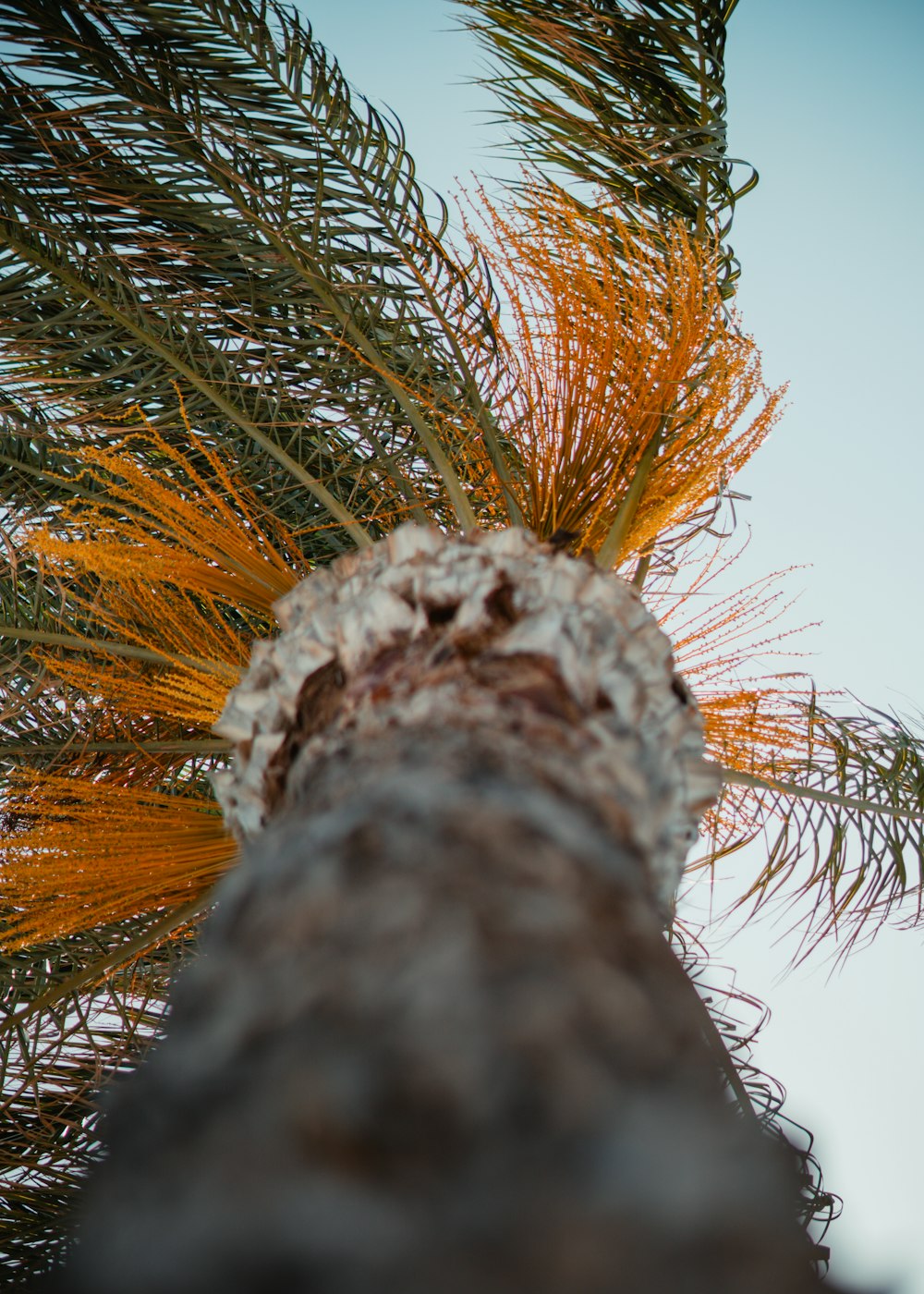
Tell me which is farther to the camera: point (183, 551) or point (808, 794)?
point (808, 794)

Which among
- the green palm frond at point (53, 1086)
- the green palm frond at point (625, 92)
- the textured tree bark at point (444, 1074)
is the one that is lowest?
the textured tree bark at point (444, 1074)

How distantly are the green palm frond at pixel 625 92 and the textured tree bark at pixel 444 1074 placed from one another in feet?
6.49

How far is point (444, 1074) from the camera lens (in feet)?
1.70

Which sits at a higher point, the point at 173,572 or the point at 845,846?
the point at 173,572

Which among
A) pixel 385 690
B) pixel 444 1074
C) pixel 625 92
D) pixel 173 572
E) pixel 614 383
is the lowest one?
pixel 444 1074

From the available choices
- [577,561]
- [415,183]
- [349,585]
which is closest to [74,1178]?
[349,585]

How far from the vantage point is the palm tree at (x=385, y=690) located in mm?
491

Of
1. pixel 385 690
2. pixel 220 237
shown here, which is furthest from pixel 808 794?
pixel 220 237

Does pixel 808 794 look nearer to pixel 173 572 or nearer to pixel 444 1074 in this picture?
pixel 173 572

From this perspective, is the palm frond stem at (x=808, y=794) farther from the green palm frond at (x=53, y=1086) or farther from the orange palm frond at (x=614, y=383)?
the green palm frond at (x=53, y=1086)

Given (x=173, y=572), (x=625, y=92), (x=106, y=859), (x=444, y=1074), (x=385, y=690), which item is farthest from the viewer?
(x=625, y=92)

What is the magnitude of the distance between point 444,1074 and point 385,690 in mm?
533

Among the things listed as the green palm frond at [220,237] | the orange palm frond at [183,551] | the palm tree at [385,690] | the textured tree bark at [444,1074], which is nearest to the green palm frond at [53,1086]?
the palm tree at [385,690]

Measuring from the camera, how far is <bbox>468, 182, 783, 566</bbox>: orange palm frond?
6.26ft
